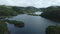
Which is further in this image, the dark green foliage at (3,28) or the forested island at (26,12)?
the dark green foliage at (3,28)

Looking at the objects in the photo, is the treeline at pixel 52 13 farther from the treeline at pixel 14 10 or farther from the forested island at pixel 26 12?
the treeline at pixel 14 10

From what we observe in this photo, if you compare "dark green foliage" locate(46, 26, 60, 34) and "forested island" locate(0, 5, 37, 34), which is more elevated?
"forested island" locate(0, 5, 37, 34)

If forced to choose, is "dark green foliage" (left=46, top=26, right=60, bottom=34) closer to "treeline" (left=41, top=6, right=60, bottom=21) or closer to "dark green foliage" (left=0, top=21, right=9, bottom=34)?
"treeline" (left=41, top=6, right=60, bottom=21)

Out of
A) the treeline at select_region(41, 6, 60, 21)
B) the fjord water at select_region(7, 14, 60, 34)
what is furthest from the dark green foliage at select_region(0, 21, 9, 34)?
the treeline at select_region(41, 6, 60, 21)

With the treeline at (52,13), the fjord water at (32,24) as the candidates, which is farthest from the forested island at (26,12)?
the fjord water at (32,24)

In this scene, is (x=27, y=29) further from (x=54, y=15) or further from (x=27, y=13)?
(x=54, y=15)

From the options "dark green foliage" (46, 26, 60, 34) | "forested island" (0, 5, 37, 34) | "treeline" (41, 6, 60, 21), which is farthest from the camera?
"forested island" (0, 5, 37, 34)

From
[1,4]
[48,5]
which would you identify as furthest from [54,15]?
[1,4]

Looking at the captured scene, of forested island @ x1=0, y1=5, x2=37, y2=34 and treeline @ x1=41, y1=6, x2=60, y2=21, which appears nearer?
treeline @ x1=41, y1=6, x2=60, y2=21
